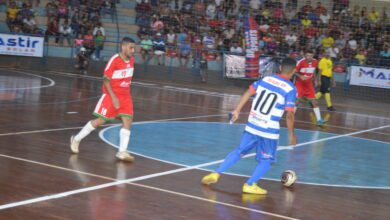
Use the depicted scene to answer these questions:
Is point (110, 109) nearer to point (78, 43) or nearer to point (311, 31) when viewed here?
point (78, 43)

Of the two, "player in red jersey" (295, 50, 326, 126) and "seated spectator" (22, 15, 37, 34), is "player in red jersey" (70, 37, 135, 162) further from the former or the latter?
"seated spectator" (22, 15, 37, 34)

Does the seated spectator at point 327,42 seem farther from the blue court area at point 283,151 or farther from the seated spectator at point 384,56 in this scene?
the blue court area at point 283,151

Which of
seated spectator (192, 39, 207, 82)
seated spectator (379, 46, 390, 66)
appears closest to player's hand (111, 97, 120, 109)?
seated spectator (192, 39, 207, 82)

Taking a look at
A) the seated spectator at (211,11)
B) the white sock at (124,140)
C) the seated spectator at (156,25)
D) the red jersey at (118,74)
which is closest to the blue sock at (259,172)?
the white sock at (124,140)

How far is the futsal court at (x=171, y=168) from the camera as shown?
6906 mm

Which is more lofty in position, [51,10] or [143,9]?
[143,9]

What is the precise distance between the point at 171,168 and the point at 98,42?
2119 cm

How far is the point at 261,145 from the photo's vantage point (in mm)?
7980

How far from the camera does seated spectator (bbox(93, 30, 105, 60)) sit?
1158 inches

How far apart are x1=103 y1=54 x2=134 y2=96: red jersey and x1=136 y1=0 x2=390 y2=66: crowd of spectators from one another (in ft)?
62.3

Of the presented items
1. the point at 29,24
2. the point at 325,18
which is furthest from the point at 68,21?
the point at 325,18

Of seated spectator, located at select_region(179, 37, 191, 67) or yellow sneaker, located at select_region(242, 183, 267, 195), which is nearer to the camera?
yellow sneaker, located at select_region(242, 183, 267, 195)

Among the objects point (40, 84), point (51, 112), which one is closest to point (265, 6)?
point (40, 84)

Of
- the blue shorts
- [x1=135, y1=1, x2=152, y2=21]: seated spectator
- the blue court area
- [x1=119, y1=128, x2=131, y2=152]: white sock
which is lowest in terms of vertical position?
the blue court area
